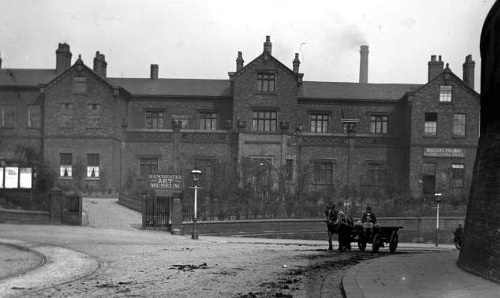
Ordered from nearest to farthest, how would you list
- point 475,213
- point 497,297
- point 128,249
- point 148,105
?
point 497,297, point 475,213, point 128,249, point 148,105

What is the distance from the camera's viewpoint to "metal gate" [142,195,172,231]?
101 feet

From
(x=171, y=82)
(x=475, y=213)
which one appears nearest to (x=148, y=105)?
(x=171, y=82)

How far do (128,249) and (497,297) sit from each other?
38.4 feet

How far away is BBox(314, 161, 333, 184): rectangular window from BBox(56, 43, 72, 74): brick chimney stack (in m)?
25.1

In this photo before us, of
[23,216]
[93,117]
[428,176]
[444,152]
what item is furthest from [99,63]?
[444,152]

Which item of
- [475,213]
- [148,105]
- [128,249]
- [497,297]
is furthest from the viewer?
[148,105]

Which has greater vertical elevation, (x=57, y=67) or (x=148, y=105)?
(x=57, y=67)

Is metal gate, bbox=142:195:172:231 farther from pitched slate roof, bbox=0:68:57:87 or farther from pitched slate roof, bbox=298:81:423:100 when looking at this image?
pitched slate roof, bbox=0:68:57:87

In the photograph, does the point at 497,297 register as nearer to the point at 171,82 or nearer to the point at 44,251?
the point at 44,251

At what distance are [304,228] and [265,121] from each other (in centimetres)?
1871

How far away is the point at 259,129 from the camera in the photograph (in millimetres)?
53781

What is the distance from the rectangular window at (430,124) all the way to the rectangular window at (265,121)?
12.8 metres

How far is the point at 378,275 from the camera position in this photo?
1277cm

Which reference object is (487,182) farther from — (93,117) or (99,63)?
(99,63)
